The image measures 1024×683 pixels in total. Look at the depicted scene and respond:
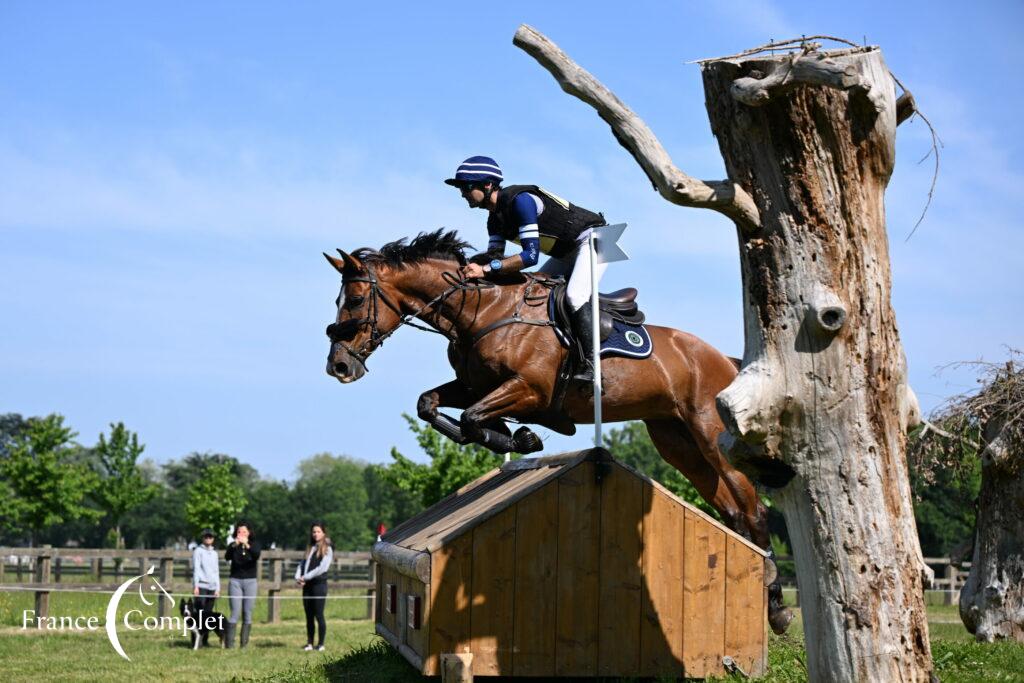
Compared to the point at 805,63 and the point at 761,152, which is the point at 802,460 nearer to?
the point at 761,152

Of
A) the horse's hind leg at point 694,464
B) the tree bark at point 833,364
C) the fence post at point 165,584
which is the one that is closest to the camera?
the tree bark at point 833,364

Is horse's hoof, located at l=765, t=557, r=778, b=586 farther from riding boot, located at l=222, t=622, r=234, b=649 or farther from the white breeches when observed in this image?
riding boot, located at l=222, t=622, r=234, b=649

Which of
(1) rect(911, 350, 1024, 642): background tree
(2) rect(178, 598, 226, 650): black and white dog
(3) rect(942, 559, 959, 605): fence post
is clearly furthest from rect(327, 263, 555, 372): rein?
(3) rect(942, 559, 959, 605): fence post

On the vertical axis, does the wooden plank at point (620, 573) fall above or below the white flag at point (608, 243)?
below

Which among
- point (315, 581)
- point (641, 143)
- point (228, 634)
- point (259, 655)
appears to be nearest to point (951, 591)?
point (315, 581)

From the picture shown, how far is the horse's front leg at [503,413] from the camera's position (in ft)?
22.6

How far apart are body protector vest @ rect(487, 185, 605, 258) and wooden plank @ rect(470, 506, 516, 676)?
2.17 metres

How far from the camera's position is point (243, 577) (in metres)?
13.1

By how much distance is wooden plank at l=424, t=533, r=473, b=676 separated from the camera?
19.5 ft

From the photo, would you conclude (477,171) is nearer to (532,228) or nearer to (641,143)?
(532,228)

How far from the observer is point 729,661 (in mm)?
6434

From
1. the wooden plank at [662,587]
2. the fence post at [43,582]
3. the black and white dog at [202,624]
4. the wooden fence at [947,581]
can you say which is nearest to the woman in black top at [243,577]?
the black and white dog at [202,624]

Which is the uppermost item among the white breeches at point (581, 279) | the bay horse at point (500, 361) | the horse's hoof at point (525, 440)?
the white breeches at point (581, 279)

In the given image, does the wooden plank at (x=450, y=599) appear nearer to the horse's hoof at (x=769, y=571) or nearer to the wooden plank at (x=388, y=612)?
the wooden plank at (x=388, y=612)
